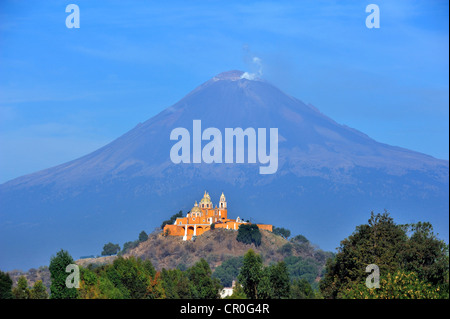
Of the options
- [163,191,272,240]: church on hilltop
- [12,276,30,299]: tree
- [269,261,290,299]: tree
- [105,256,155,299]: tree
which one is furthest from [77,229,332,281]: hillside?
[269,261,290,299]: tree

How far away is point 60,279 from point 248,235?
370 feet

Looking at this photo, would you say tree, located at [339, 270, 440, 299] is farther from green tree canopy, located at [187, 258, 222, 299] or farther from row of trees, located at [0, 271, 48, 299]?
row of trees, located at [0, 271, 48, 299]

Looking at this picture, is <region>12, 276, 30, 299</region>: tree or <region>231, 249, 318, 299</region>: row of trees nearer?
<region>231, 249, 318, 299</region>: row of trees

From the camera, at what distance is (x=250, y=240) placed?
582 feet

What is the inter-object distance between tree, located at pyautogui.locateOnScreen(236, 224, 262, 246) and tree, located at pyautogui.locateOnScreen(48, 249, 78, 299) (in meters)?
108

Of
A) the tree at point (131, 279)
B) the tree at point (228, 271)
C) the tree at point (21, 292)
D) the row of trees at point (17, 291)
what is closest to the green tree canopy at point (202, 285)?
the tree at point (131, 279)

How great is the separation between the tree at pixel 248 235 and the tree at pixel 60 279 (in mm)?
108496

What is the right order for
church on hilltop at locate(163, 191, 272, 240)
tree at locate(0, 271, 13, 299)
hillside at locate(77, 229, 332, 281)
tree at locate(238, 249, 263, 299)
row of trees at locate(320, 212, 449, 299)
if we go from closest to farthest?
row of trees at locate(320, 212, 449, 299)
tree at locate(0, 271, 13, 299)
tree at locate(238, 249, 263, 299)
hillside at locate(77, 229, 332, 281)
church on hilltop at locate(163, 191, 272, 240)

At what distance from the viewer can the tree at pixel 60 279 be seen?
6353 centimetres

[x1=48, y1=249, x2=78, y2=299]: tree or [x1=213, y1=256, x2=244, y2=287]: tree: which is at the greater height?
[x1=213, y1=256, x2=244, y2=287]: tree

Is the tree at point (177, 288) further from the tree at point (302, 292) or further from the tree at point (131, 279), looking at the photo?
the tree at point (302, 292)

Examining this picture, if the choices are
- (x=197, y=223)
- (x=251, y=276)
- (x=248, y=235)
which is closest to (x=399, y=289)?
(x=251, y=276)

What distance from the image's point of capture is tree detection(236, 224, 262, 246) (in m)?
176
